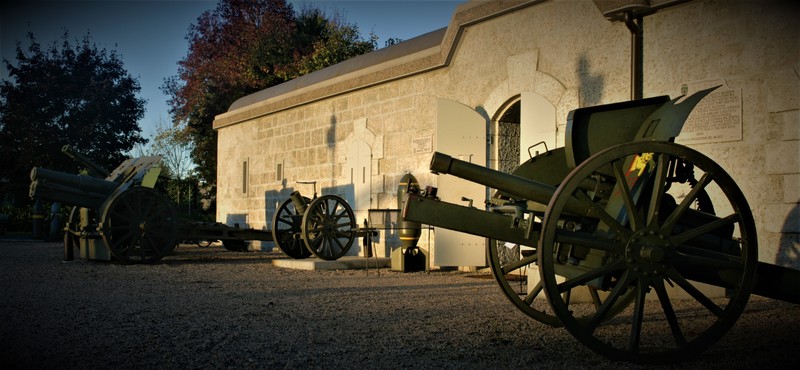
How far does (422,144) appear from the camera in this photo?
11.1 metres

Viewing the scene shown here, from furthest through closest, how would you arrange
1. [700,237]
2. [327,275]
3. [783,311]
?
1. [327,275]
2. [783,311]
3. [700,237]

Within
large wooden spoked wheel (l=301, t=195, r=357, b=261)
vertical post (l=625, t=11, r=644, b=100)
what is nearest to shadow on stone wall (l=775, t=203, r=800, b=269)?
vertical post (l=625, t=11, r=644, b=100)

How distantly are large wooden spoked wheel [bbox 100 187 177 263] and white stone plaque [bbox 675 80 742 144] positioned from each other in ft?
25.4

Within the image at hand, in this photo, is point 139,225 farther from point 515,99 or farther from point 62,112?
point 62,112

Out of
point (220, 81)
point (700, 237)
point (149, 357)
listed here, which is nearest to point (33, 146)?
point (220, 81)

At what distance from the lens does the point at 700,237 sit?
4211mm

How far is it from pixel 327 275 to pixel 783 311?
18.1ft

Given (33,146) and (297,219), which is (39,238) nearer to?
(33,146)

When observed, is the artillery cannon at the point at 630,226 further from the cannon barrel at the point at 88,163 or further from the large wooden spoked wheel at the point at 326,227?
the cannon barrel at the point at 88,163

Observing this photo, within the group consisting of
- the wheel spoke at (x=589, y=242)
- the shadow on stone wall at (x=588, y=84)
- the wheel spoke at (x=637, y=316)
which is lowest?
the wheel spoke at (x=637, y=316)

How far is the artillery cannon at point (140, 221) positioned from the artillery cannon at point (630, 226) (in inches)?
245

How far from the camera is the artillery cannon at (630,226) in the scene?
12.4 ft

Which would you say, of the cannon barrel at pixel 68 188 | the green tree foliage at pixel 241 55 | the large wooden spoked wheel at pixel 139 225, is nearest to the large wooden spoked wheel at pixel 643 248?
the large wooden spoked wheel at pixel 139 225

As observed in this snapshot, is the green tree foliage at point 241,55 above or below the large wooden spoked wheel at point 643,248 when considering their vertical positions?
above
